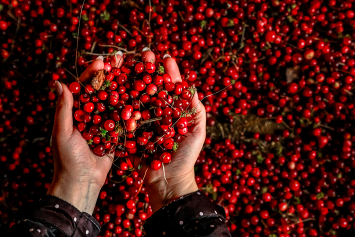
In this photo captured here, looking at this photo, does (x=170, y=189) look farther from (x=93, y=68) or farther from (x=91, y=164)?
(x=93, y=68)

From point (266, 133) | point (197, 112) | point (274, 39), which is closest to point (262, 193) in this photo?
point (266, 133)

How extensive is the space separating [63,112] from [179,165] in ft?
2.71

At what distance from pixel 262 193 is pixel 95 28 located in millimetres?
2120

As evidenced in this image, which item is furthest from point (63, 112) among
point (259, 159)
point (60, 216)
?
point (259, 159)

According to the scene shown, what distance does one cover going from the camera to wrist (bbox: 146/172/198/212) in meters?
1.81

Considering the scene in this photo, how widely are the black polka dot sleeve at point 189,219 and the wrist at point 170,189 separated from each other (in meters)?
0.09

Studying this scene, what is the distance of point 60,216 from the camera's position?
1543 millimetres

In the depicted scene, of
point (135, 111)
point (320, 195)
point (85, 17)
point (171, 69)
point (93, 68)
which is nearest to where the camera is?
point (135, 111)

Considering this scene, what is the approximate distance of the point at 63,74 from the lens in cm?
224

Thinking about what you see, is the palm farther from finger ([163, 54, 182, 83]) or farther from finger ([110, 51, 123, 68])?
finger ([110, 51, 123, 68])

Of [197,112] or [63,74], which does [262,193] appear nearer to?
[197,112]

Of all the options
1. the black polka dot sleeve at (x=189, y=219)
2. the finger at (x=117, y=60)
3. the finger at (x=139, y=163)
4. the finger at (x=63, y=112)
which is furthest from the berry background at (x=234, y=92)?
the finger at (x=63, y=112)

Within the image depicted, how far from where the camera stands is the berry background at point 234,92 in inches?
91.3

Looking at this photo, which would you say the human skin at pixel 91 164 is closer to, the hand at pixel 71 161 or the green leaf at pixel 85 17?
the hand at pixel 71 161
